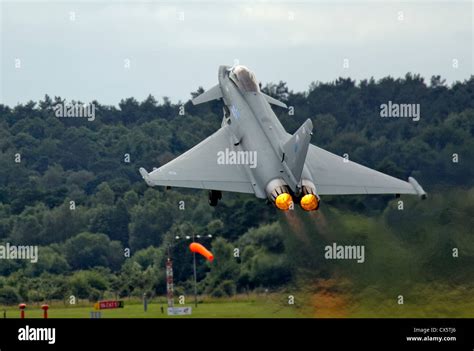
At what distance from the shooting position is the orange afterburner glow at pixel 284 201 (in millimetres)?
44406

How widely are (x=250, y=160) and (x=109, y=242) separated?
306 inches

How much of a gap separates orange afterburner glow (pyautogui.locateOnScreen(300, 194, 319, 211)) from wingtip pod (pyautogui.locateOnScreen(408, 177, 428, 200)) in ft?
11.9

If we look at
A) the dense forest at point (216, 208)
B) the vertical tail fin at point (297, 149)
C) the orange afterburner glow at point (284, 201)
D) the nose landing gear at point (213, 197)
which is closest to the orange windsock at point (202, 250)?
the dense forest at point (216, 208)

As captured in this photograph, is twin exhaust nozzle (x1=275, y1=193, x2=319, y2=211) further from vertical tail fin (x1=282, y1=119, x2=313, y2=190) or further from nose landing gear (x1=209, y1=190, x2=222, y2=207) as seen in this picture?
nose landing gear (x1=209, y1=190, x2=222, y2=207)

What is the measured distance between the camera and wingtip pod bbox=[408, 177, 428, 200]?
152 ft

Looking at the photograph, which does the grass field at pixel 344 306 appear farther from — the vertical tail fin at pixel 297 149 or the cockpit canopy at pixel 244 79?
the cockpit canopy at pixel 244 79

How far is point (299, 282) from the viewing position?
44.7m

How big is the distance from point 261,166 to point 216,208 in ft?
16.8

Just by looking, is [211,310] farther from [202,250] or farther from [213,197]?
[213,197]

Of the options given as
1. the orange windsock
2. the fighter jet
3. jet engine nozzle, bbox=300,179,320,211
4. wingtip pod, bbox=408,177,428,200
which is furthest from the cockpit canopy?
jet engine nozzle, bbox=300,179,320,211

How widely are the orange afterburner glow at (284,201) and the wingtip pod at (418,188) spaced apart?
4194 mm

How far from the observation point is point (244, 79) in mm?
50531

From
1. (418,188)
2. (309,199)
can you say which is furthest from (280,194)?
(418,188)
